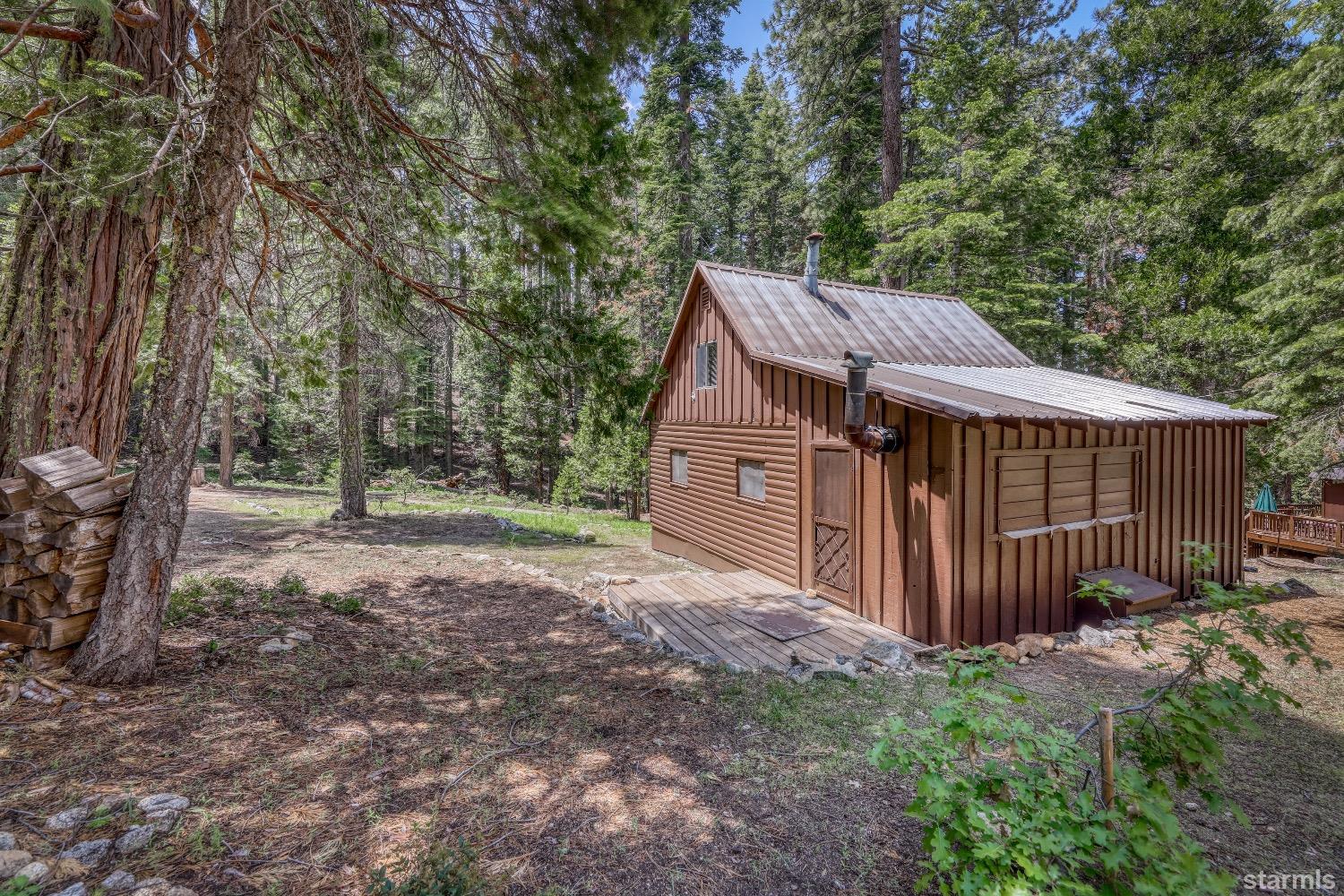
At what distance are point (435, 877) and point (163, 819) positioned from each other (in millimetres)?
1203

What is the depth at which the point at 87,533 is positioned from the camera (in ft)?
11.2

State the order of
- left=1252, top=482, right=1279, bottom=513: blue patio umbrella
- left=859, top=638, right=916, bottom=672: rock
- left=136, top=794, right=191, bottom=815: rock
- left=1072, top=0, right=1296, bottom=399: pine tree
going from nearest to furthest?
left=136, top=794, right=191, bottom=815: rock
left=859, top=638, right=916, bottom=672: rock
left=1252, top=482, right=1279, bottom=513: blue patio umbrella
left=1072, top=0, right=1296, bottom=399: pine tree

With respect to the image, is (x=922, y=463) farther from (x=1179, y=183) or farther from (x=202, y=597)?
(x=1179, y=183)

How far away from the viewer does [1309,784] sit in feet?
11.4

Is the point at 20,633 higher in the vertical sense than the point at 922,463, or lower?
lower

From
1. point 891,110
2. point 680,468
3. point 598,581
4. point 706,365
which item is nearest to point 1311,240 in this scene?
point 706,365

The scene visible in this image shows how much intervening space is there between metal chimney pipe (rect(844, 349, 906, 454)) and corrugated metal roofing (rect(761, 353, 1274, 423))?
8.7 inches

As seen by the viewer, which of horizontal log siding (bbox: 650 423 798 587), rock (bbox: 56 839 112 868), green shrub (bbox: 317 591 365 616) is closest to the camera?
rock (bbox: 56 839 112 868)

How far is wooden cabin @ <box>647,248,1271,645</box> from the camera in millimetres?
5664

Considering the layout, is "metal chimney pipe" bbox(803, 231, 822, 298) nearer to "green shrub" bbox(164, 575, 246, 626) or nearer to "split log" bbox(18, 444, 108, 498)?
"green shrub" bbox(164, 575, 246, 626)

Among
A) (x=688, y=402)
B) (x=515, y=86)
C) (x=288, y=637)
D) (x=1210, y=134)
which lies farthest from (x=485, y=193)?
(x=1210, y=134)

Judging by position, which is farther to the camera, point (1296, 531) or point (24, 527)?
point (1296, 531)

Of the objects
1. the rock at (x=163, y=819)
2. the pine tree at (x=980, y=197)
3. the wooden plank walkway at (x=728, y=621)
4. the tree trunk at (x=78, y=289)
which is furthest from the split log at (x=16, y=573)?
the pine tree at (x=980, y=197)

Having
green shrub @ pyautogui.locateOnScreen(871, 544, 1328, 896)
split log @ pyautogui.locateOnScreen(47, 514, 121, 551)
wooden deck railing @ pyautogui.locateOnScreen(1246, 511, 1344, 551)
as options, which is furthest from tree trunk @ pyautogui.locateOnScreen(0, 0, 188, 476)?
wooden deck railing @ pyautogui.locateOnScreen(1246, 511, 1344, 551)
